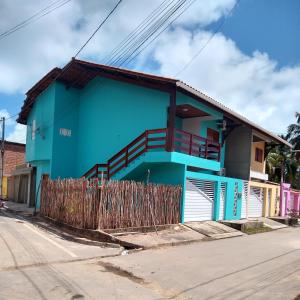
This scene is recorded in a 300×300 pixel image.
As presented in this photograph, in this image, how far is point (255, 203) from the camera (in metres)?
25.6

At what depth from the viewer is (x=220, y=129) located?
23281mm

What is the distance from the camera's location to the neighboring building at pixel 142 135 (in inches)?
681

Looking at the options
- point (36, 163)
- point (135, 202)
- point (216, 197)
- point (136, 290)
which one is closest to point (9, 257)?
point (136, 290)

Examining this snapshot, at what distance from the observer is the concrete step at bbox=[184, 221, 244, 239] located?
16.4 meters

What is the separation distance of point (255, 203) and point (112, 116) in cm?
1092

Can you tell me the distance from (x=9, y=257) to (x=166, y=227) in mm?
7179

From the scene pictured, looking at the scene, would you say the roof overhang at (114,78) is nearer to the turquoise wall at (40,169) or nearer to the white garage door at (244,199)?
the white garage door at (244,199)

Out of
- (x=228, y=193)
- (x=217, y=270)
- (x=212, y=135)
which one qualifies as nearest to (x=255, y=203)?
(x=228, y=193)

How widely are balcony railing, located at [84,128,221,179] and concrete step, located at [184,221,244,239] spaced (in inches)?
120

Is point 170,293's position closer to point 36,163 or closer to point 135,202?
point 135,202

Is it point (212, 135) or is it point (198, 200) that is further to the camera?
point (212, 135)

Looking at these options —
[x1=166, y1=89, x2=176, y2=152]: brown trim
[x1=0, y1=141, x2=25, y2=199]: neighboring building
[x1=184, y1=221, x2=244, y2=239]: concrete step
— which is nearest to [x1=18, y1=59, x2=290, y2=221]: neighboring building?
[x1=166, y1=89, x2=176, y2=152]: brown trim

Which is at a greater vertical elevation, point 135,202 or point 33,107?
point 33,107

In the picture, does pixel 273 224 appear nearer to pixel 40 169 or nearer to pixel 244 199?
pixel 244 199
